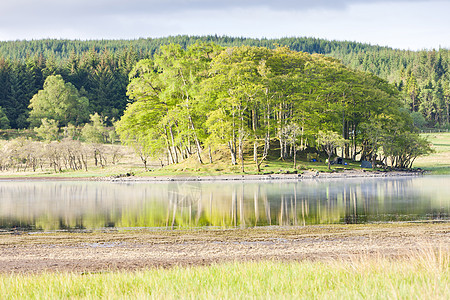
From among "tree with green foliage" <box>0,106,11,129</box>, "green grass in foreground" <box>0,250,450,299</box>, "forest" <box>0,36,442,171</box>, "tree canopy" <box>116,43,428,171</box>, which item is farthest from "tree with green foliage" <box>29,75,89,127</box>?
"green grass in foreground" <box>0,250,450,299</box>

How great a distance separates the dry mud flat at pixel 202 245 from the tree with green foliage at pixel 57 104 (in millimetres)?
103700

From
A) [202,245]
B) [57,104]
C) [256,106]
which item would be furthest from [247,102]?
[57,104]

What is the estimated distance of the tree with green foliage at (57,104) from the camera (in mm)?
116250

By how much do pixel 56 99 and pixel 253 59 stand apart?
73.8 metres

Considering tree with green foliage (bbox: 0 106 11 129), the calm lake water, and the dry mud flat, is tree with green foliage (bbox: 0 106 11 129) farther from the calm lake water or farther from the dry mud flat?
the dry mud flat

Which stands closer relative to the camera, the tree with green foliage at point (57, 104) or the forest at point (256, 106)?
the forest at point (256, 106)

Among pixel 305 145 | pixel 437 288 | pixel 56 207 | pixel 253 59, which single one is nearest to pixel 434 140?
pixel 305 145

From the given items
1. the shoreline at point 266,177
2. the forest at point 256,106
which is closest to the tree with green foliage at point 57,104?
the forest at point 256,106

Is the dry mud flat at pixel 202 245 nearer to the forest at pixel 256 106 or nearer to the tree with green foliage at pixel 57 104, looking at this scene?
the forest at pixel 256 106

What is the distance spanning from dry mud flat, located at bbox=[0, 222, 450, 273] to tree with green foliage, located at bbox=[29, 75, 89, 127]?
10370cm

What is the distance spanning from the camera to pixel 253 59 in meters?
64.0

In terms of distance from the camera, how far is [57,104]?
12006 cm

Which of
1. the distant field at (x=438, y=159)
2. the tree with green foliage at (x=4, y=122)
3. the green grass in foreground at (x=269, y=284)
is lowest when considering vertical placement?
the distant field at (x=438, y=159)

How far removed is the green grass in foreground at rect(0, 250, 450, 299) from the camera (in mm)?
5625
